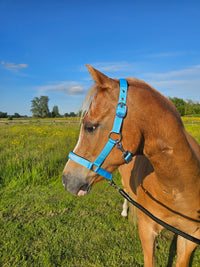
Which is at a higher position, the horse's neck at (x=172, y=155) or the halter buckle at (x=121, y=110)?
the halter buckle at (x=121, y=110)

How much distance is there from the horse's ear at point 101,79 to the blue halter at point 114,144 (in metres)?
0.08

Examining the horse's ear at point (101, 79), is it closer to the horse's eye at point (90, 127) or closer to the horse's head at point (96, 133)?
the horse's head at point (96, 133)

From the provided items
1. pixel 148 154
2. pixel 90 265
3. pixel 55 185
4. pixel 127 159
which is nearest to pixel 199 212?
pixel 148 154

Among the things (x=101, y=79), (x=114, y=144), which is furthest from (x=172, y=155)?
(x=101, y=79)

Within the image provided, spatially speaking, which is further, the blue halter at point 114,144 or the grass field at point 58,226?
the grass field at point 58,226

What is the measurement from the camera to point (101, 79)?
1.36m

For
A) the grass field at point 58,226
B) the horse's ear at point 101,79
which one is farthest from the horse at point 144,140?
the grass field at point 58,226

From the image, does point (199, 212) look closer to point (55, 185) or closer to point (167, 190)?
point (167, 190)

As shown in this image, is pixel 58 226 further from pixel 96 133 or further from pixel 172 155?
pixel 172 155

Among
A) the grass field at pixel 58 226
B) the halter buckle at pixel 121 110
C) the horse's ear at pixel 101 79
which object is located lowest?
the grass field at pixel 58 226

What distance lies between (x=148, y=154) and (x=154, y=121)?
0.93 ft

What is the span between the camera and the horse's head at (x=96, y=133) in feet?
4.46

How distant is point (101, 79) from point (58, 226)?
338 cm

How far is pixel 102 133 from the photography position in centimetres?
141
